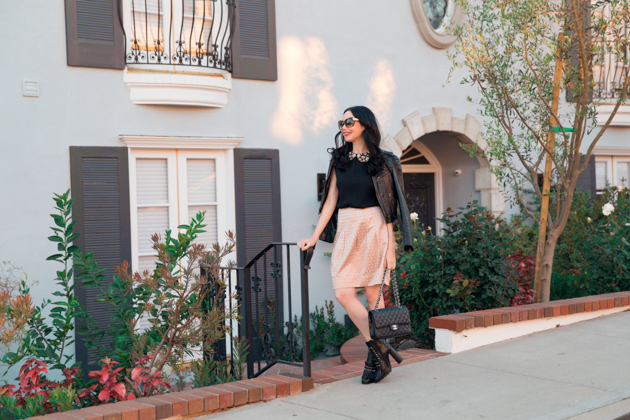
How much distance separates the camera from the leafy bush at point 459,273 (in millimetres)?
5648

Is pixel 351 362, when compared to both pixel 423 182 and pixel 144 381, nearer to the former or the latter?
pixel 144 381

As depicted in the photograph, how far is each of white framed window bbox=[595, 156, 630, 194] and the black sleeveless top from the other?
25.9 ft

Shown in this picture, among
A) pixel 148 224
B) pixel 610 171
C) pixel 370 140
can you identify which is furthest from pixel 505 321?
pixel 610 171

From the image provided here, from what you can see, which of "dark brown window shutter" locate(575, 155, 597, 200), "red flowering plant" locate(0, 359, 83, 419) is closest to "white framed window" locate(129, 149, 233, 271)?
"red flowering plant" locate(0, 359, 83, 419)

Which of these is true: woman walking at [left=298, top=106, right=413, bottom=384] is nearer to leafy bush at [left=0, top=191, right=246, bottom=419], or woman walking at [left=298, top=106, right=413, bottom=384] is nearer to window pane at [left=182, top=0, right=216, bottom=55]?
leafy bush at [left=0, top=191, right=246, bottom=419]

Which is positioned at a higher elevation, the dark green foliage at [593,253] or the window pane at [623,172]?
the window pane at [623,172]

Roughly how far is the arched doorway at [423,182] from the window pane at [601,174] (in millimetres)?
2697


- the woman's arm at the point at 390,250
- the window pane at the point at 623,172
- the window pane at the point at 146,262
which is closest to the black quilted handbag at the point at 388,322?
the woman's arm at the point at 390,250

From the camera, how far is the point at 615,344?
5.07 metres

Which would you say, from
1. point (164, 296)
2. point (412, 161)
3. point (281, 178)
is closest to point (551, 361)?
point (164, 296)

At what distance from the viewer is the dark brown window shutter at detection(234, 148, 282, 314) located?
7336 millimetres

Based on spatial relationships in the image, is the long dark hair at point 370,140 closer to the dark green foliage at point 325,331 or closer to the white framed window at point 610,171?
the dark green foliage at point 325,331

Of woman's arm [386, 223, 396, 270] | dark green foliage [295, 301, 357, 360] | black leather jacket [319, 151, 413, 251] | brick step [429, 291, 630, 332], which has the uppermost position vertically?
black leather jacket [319, 151, 413, 251]

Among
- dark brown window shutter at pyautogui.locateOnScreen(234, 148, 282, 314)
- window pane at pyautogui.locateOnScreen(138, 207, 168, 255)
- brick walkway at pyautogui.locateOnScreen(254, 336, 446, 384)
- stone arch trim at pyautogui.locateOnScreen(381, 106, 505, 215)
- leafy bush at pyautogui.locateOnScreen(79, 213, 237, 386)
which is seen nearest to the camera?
leafy bush at pyautogui.locateOnScreen(79, 213, 237, 386)
